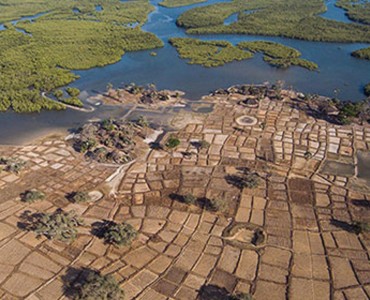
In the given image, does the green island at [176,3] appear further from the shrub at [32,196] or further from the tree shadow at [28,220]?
the tree shadow at [28,220]

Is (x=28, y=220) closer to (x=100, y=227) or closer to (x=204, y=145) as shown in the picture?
(x=100, y=227)

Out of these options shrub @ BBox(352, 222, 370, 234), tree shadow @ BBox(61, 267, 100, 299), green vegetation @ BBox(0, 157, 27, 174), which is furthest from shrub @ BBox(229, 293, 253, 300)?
green vegetation @ BBox(0, 157, 27, 174)

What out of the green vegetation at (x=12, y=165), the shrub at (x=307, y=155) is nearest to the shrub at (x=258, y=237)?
the shrub at (x=307, y=155)

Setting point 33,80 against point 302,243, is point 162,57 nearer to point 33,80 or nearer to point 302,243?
point 33,80

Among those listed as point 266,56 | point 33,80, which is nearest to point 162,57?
point 266,56

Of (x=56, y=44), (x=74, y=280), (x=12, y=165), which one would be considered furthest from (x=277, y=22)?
(x=74, y=280)
